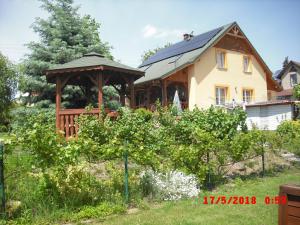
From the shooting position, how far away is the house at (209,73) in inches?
849

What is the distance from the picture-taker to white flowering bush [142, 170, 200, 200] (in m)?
7.22

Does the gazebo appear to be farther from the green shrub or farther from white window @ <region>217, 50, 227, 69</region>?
white window @ <region>217, 50, 227, 69</region>

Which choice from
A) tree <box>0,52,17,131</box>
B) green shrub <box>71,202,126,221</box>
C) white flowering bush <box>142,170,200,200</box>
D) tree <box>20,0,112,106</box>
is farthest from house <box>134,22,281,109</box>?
green shrub <box>71,202,126,221</box>

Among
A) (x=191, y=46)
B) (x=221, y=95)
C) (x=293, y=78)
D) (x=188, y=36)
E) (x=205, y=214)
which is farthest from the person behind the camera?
(x=293, y=78)

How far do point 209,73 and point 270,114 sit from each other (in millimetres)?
5584

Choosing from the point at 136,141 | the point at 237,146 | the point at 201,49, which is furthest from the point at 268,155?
the point at 201,49

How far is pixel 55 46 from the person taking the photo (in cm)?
1847

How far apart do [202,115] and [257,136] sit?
1.77 metres

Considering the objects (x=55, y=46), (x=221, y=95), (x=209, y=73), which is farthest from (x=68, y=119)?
(x=221, y=95)

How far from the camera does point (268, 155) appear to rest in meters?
12.0

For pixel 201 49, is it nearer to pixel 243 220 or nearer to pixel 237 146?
pixel 237 146

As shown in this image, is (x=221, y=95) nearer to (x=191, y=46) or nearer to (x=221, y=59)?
(x=221, y=59)

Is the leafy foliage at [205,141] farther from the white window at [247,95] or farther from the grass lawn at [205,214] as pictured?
the white window at [247,95]

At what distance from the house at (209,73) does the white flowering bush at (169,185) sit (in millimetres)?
12296
